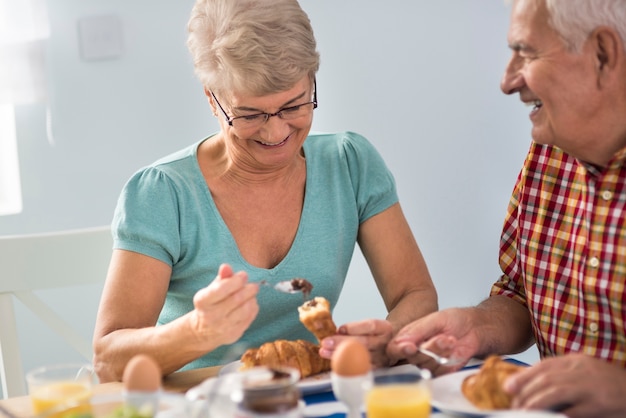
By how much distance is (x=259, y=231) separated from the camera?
2.07 meters

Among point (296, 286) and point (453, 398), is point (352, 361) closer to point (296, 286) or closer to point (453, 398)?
point (453, 398)

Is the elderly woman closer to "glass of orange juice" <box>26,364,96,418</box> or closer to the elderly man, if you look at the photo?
the elderly man

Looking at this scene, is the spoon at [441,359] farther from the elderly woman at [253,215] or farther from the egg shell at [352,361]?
the egg shell at [352,361]

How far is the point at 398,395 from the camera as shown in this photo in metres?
1.21

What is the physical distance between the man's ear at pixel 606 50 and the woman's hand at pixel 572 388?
1.71ft

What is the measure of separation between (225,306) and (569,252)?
2.23 ft

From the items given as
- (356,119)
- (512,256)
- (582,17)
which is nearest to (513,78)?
(582,17)

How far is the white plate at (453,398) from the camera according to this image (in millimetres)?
1399

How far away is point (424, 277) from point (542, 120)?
0.54m

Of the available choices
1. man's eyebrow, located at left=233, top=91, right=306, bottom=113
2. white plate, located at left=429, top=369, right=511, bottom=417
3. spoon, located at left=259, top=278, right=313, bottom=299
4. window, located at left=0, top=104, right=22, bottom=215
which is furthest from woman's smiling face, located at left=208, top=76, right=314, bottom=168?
window, located at left=0, top=104, right=22, bottom=215

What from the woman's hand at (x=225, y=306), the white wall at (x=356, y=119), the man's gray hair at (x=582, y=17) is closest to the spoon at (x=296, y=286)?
the woman's hand at (x=225, y=306)

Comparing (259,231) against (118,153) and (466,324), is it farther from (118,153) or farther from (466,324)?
(118,153)

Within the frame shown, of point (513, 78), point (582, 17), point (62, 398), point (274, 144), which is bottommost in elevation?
point (62, 398)

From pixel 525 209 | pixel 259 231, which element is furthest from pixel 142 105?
pixel 525 209
